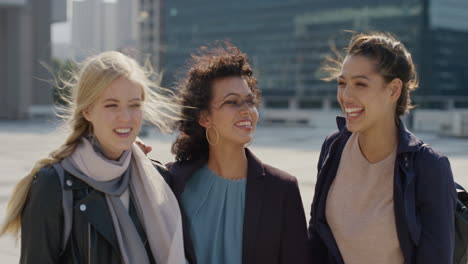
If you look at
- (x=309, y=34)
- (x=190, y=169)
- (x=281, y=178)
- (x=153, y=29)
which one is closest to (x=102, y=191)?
(x=190, y=169)

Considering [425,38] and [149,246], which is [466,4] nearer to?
[425,38]

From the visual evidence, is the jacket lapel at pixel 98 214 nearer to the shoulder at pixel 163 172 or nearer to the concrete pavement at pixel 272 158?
the shoulder at pixel 163 172

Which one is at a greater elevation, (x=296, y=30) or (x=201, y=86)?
(x=296, y=30)

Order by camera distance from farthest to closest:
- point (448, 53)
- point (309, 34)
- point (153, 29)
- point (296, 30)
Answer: point (153, 29) → point (296, 30) → point (309, 34) → point (448, 53)

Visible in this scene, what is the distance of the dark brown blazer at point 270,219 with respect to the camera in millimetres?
2725

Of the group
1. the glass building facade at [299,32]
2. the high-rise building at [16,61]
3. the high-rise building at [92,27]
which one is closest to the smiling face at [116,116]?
the high-rise building at [92,27]

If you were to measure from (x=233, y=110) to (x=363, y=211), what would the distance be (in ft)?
2.60

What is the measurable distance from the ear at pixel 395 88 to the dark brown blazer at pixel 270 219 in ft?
2.07

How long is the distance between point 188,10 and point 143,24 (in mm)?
17692

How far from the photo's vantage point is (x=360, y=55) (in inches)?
106

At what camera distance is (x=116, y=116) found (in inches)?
97.0

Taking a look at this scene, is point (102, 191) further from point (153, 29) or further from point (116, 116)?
point (153, 29)

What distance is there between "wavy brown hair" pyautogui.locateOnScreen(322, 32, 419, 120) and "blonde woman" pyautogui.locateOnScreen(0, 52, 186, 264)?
104 centimetres

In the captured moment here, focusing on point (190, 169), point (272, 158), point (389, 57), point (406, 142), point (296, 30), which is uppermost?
point (296, 30)
